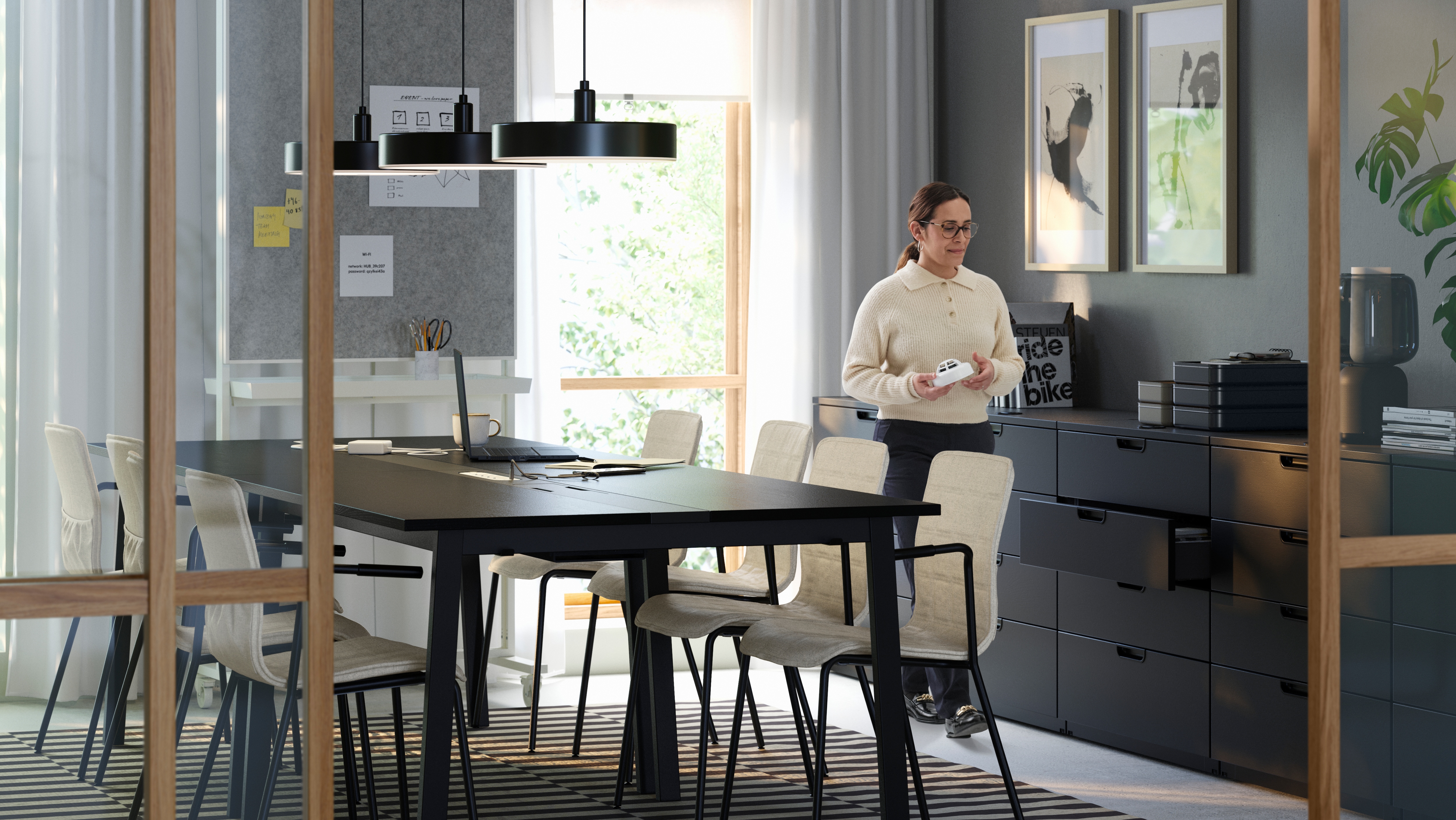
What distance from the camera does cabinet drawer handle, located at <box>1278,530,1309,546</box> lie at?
4.04 m

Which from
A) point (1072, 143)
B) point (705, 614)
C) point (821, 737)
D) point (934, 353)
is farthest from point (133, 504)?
point (1072, 143)

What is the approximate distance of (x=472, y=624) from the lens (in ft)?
15.5

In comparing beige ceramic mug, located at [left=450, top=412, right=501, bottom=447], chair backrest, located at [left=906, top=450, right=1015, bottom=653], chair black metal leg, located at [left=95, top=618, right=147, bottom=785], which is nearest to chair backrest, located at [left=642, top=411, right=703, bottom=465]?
beige ceramic mug, located at [left=450, top=412, right=501, bottom=447]

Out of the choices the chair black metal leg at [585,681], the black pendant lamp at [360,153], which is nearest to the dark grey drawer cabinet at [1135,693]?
the chair black metal leg at [585,681]

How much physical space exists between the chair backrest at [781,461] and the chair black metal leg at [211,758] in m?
2.28

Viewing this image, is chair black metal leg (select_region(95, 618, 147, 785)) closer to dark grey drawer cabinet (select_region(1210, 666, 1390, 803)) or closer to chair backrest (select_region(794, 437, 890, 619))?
chair backrest (select_region(794, 437, 890, 619))

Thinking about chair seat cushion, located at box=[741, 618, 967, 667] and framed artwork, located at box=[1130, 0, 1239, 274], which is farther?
framed artwork, located at box=[1130, 0, 1239, 274]

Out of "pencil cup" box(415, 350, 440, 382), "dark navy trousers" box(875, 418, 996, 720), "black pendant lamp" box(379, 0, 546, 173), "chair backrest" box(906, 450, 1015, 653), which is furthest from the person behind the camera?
"pencil cup" box(415, 350, 440, 382)

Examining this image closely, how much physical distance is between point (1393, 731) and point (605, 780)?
228cm

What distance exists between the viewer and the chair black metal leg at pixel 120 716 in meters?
2.02

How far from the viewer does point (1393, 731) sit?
8.03 ft

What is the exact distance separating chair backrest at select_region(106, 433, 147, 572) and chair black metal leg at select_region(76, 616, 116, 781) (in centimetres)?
7

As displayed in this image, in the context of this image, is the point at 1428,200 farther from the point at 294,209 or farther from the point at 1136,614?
the point at 1136,614

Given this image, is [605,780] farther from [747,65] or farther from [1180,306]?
[747,65]
